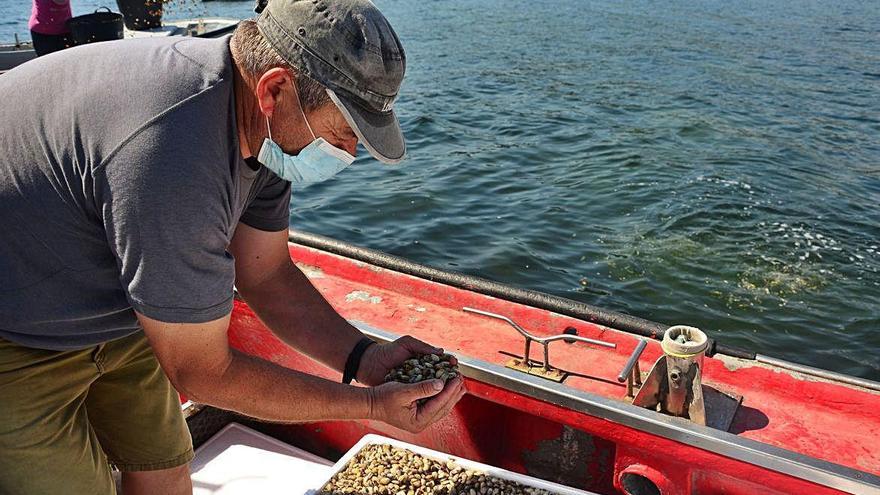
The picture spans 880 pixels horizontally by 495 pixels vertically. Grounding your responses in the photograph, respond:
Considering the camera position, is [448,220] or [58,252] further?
[448,220]

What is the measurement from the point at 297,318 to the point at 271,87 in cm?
96

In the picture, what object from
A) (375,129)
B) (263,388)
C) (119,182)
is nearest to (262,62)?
(375,129)

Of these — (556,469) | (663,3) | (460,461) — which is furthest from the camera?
(663,3)

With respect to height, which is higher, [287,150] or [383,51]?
[383,51]

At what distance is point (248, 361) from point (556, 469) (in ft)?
4.75

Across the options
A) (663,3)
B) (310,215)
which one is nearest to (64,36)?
(310,215)

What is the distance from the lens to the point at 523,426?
3.00 metres

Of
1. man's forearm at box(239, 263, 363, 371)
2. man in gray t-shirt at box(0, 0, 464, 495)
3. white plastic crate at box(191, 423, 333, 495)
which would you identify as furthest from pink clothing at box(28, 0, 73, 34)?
man in gray t-shirt at box(0, 0, 464, 495)

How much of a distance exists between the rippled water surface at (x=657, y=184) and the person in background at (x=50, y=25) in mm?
3164

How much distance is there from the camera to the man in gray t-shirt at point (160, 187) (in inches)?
64.4

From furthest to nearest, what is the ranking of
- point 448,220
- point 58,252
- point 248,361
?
point 448,220
point 248,361
point 58,252

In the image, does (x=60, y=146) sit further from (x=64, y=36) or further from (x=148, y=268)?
(x=64, y=36)

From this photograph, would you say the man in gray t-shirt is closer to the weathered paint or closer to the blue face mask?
the blue face mask

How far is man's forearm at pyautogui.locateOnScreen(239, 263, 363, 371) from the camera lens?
246 cm
